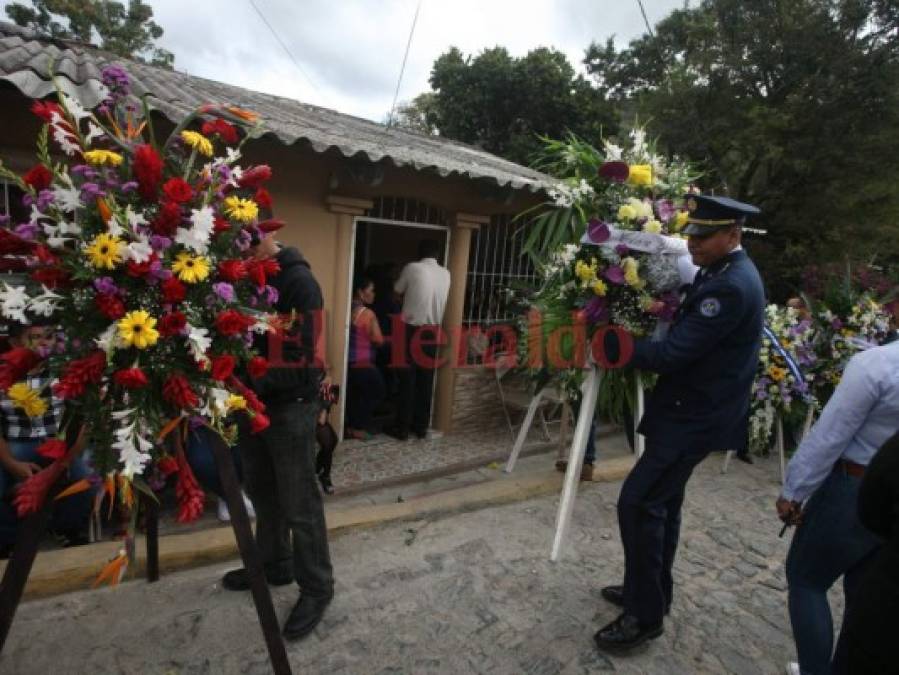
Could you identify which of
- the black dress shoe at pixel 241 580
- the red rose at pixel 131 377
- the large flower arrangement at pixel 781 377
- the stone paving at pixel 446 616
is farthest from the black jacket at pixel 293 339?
the large flower arrangement at pixel 781 377

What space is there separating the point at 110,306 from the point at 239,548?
0.98 meters

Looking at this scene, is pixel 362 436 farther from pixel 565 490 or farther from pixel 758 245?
pixel 758 245

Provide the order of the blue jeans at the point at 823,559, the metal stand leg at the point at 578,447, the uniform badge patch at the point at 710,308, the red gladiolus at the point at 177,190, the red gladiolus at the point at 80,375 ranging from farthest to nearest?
the metal stand leg at the point at 578,447 → the uniform badge patch at the point at 710,308 → the blue jeans at the point at 823,559 → the red gladiolus at the point at 177,190 → the red gladiolus at the point at 80,375

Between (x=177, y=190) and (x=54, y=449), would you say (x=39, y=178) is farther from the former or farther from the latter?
(x=54, y=449)

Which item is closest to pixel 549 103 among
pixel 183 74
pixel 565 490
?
pixel 183 74

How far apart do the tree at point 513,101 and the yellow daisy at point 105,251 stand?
1598cm

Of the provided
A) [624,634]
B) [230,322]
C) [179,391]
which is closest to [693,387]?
[624,634]

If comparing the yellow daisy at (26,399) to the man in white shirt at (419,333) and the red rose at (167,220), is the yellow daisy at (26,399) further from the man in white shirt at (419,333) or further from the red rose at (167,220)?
the man in white shirt at (419,333)

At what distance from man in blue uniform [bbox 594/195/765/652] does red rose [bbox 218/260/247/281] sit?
5.77 ft

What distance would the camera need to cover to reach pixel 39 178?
174 cm

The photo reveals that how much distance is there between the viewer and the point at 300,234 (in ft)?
15.6

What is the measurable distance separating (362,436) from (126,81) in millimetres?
4266

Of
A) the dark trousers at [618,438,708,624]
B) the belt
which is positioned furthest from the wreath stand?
the belt

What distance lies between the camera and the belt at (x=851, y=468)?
2256mm
